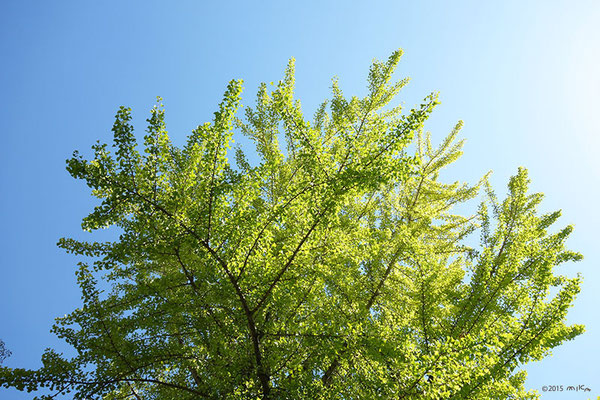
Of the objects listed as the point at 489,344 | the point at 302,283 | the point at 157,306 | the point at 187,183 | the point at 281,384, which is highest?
the point at 187,183

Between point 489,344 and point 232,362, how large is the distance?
3.16m

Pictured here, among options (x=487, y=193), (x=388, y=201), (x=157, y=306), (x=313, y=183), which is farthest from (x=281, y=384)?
(x=487, y=193)

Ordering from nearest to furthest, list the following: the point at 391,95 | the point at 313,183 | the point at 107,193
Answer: the point at 107,193 → the point at 313,183 → the point at 391,95

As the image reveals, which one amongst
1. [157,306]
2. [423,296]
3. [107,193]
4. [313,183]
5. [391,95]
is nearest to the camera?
[107,193]

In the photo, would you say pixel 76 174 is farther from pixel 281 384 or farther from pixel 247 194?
pixel 281 384

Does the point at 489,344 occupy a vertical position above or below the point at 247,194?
below

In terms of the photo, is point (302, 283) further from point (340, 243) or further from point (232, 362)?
point (232, 362)

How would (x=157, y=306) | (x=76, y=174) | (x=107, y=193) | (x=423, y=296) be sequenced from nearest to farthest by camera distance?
(x=76, y=174), (x=107, y=193), (x=157, y=306), (x=423, y=296)

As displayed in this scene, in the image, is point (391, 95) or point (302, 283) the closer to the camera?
point (302, 283)

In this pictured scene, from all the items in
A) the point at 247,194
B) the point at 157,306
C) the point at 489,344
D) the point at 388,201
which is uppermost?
the point at 388,201

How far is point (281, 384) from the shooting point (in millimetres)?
4258

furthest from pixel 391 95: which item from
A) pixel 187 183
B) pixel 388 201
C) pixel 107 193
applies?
pixel 107 193

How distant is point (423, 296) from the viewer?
15.6 feet

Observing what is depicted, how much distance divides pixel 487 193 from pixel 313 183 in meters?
6.82
